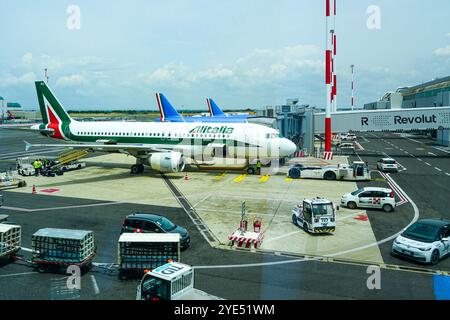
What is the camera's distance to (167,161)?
127 feet

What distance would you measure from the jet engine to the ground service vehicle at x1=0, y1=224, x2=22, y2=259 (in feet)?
65.9

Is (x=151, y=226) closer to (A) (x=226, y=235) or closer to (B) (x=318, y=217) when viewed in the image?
(A) (x=226, y=235)

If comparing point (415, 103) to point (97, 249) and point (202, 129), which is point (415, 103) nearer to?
point (202, 129)

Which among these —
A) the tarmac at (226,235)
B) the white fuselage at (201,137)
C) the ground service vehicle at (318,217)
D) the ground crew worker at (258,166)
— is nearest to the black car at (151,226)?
the tarmac at (226,235)

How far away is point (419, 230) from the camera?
19.8 meters

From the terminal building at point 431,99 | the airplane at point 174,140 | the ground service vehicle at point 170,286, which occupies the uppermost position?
the terminal building at point 431,99

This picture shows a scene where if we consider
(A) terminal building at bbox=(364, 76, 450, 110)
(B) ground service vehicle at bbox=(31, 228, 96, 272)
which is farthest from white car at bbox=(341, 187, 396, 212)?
(A) terminal building at bbox=(364, 76, 450, 110)

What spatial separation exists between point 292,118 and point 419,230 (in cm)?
4133

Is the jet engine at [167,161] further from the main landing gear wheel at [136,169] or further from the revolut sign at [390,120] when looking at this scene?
the revolut sign at [390,120]

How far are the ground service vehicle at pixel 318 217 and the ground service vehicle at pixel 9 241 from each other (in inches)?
614

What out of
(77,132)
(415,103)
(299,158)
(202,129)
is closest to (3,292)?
(202,129)

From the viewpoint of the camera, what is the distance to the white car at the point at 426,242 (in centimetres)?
1825

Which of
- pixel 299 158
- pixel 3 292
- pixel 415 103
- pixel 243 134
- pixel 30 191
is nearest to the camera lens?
pixel 3 292

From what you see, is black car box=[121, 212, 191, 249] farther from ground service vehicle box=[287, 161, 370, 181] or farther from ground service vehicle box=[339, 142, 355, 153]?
ground service vehicle box=[339, 142, 355, 153]
